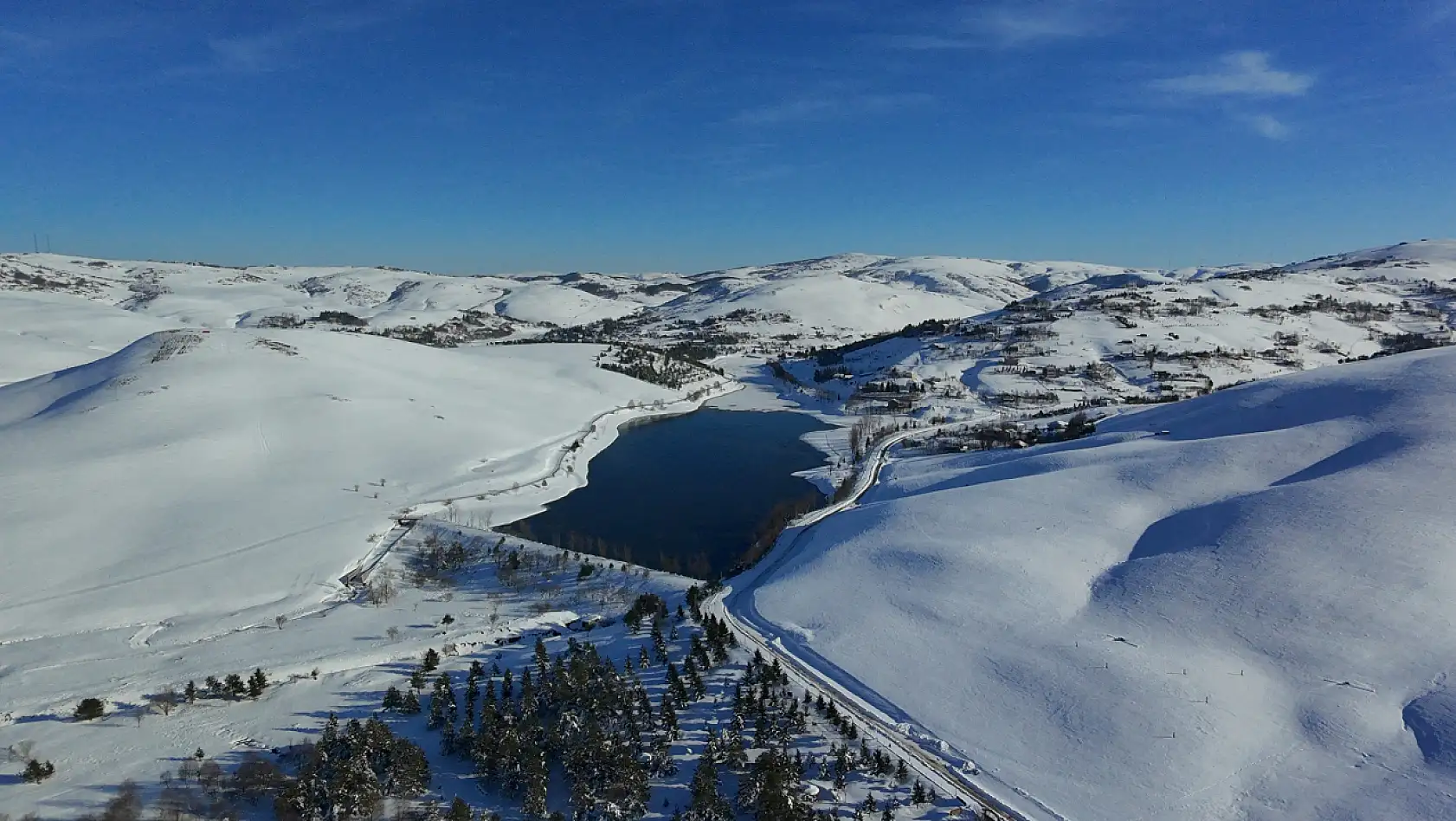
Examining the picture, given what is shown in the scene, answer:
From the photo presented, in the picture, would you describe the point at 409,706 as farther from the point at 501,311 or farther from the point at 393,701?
the point at 501,311

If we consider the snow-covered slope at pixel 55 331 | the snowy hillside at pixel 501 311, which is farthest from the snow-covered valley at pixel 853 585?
the snowy hillside at pixel 501 311

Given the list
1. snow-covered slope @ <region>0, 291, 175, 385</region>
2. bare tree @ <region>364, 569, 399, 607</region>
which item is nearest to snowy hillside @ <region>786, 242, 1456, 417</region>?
bare tree @ <region>364, 569, 399, 607</region>

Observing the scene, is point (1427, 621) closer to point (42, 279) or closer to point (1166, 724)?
point (1166, 724)

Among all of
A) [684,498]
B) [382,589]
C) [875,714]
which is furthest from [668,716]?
[684,498]

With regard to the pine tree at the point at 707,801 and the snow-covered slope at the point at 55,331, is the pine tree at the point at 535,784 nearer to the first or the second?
the pine tree at the point at 707,801

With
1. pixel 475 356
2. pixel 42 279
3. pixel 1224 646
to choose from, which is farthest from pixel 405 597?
pixel 42 279

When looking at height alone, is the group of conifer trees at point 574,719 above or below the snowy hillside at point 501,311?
below

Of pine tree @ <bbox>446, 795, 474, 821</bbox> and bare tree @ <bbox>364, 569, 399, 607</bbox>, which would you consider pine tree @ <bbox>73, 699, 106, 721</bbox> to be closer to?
bare tree @ <bbox>364, 569, 399, 607</bbox>
